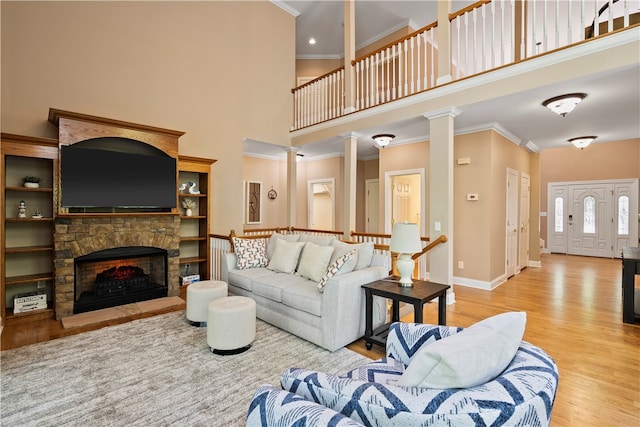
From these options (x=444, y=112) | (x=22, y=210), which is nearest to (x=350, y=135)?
(x=444, y=112)

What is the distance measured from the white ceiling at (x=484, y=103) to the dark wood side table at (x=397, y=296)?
2.60 meters

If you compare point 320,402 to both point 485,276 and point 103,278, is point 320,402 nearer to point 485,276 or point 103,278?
point 103,278

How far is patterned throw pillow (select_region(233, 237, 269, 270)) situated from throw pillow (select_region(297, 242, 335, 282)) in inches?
28.5

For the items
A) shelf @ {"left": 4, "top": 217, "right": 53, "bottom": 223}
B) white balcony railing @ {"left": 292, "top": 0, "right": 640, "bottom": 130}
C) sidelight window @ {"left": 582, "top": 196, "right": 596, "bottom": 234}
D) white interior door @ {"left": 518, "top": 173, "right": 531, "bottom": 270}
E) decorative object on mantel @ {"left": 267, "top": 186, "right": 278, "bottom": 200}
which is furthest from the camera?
sidelight window @ {"left": 582, "top": 196, "right": 596, "bottom": 234}

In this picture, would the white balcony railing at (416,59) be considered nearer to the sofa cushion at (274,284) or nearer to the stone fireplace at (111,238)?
the stone fireplace at (111,238)

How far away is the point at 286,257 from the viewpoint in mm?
3844

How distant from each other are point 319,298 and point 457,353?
1973 mm

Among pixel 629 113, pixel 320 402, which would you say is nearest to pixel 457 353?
pixel 320 402

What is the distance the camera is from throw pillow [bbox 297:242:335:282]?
135 inches

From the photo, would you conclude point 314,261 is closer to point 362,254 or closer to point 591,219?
point 362,254

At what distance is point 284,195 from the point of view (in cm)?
834

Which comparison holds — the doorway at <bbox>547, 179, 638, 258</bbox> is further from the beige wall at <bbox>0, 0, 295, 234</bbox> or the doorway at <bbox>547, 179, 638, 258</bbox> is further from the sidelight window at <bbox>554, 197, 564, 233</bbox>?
the beige wall at <bbox>0, 0, 295, 234</bbox>

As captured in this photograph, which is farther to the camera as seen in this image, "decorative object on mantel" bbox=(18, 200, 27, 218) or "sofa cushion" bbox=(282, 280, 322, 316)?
"decorative object on mantel" bbox=(18, 200, 27, 218)

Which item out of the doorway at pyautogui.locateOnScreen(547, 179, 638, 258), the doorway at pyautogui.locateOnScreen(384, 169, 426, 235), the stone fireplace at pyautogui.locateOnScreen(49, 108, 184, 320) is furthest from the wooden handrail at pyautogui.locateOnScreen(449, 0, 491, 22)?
the doorway at pyautogui.locateOnScreen(547, 179, 638, 258)
